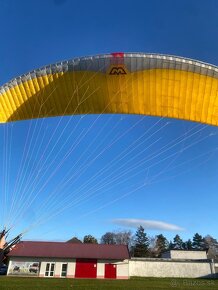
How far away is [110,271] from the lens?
30.0 m

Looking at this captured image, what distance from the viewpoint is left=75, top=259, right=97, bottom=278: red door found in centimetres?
2983

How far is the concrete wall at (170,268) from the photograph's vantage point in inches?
1335

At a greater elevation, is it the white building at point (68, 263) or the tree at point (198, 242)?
the tree at point (198, 242)

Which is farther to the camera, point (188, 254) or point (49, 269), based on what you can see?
point (188, 254)

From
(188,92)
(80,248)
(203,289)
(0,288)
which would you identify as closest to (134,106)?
(188,92)

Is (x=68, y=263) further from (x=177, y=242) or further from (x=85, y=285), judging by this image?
(x=177, y=242)

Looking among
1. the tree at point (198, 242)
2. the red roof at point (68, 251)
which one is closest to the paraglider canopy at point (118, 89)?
the red roof at point (68, 251)

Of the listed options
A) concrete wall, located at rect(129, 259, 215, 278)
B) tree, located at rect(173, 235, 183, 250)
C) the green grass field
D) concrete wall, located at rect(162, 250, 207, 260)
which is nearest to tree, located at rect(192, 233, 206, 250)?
tree, located at rect(173, 235, 183, 250)

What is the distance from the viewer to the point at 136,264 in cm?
3441

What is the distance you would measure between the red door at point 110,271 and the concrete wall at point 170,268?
4685 mm

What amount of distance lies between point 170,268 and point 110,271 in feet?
25.7

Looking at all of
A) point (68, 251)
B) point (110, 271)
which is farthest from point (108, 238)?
point (110, 271)

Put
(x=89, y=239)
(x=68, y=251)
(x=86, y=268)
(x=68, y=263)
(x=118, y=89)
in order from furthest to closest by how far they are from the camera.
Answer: (x=89, y=239)
(x=68, y=251)
(x=68, y=263)
(x=86, y=268)
(x=118, y=89)

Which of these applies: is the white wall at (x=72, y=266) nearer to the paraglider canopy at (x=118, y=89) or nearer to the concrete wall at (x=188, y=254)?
the paraglider canopy at (x=118, y=89)
